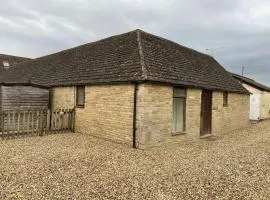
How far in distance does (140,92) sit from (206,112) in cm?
617

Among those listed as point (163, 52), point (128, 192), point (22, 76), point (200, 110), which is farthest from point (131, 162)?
point (22, 76)

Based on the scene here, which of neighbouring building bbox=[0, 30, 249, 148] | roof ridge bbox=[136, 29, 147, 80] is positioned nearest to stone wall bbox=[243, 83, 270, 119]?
neighbouring building bbox=[0, 30, 249, 148]

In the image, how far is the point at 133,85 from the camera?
12477mm

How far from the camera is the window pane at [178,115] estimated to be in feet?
45.1

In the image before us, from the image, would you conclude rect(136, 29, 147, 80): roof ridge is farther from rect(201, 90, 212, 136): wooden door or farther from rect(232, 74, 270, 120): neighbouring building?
rect(232, 74, 270, 120): neighbouring building

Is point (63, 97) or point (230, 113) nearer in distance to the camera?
point (63, 97)

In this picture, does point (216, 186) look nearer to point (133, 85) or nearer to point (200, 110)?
point (133, 85)

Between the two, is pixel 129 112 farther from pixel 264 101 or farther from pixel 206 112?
pixel 264 101

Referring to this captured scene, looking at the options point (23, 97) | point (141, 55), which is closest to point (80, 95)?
point (23, 97)

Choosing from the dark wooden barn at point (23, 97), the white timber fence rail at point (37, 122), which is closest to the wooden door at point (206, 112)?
the white timber fence rail at point (37, 122)

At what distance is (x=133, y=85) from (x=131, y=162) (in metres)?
4.01

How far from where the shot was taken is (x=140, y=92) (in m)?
12.1

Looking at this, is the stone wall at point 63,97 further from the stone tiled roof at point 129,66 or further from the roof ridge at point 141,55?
the roof ridge at point 141,55

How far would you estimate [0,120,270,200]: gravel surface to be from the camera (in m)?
6.62
